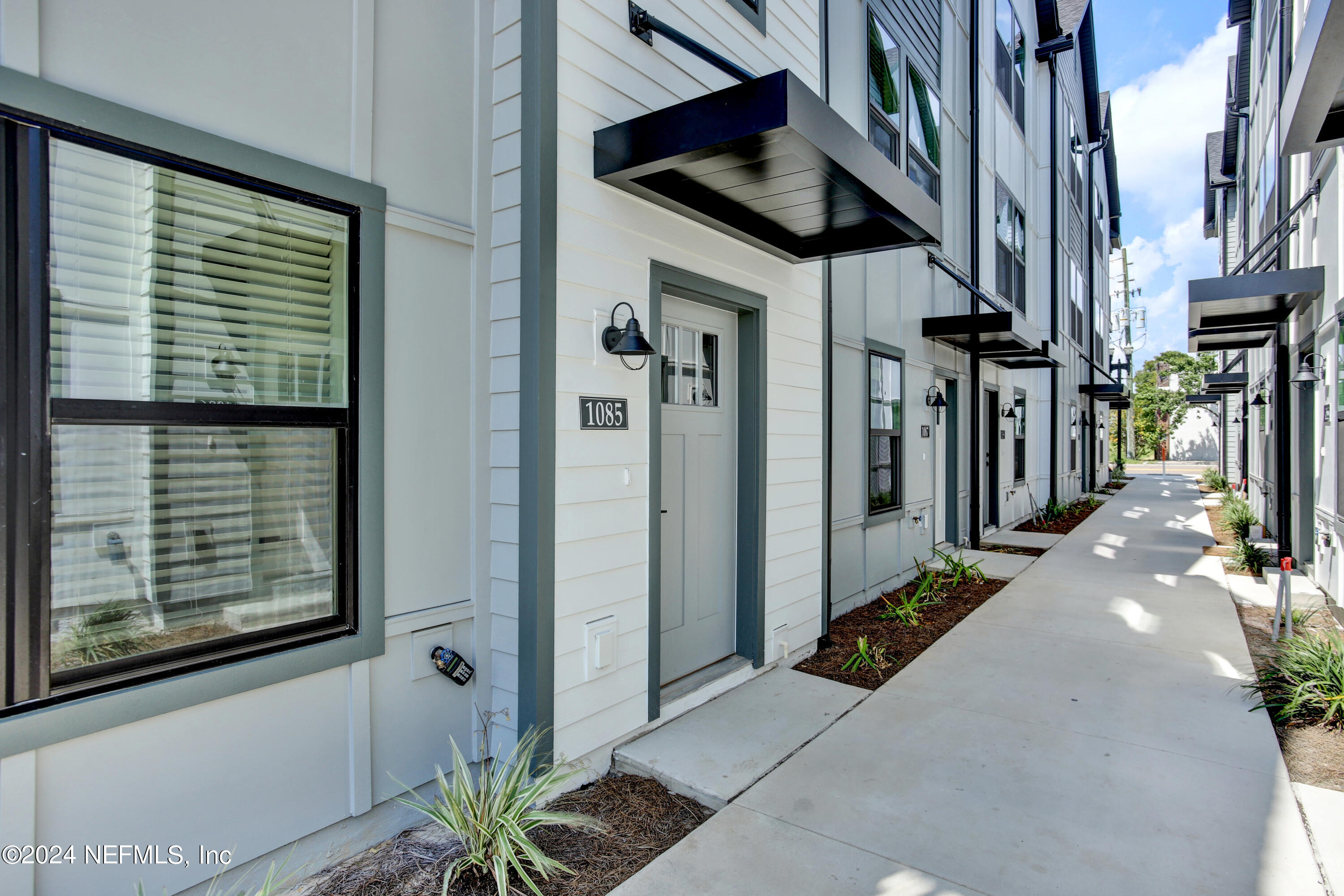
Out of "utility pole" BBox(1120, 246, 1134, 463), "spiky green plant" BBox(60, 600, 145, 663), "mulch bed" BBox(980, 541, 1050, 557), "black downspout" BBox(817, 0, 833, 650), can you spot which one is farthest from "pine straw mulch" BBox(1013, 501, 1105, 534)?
"utility pole" BBox(1120, 246, 1134, 463)

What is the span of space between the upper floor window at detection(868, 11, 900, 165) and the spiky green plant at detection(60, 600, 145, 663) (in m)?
6.46

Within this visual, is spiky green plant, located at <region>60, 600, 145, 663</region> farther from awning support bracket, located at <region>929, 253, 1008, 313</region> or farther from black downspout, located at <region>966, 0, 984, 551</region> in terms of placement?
black downspout, located at <region>966, 0, 984, 551</region>

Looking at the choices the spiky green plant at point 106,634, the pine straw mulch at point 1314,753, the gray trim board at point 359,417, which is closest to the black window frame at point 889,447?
the pine straw mulch at point 1314,753

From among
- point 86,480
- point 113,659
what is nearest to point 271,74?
point 86,480

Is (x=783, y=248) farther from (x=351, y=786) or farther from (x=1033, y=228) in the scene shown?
(x=1033, y=228)

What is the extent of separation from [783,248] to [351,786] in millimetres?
3745

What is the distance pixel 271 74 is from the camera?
→ 2455 mm

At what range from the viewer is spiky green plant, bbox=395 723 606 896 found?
2.43 meters

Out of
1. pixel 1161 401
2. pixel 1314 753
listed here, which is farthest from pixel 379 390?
pixel 1161 401

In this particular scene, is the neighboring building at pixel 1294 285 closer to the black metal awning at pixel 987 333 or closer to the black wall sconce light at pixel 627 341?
the black metal awning at pixel 987 333

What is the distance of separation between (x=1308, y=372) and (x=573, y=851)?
26.8 feet

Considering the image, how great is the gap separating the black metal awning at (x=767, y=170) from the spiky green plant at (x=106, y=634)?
2.51m

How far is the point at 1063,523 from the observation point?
1249cm

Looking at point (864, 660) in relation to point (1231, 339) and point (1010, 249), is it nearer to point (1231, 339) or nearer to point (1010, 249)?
point (1231, 339)
